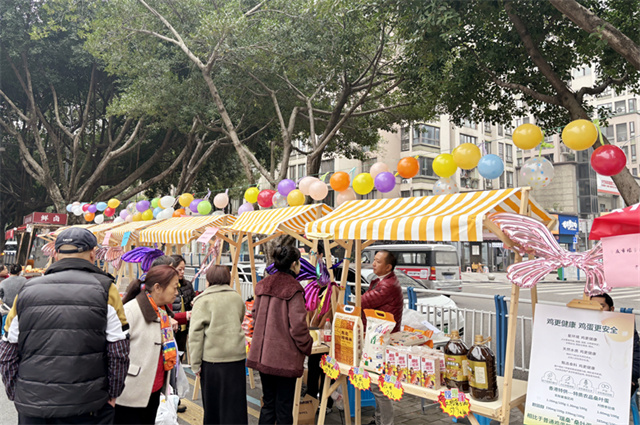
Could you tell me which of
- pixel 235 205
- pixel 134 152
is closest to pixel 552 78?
pixel 134 152

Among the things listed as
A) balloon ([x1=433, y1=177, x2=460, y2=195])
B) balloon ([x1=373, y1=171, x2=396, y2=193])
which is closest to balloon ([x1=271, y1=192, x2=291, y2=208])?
balloon ([x1=373, y1=171, x2=396, y2=193])

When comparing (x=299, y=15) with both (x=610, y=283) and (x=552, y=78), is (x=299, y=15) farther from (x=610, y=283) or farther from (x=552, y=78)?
(x=610, y=283)

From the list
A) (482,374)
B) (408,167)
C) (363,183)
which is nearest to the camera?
(482,374)

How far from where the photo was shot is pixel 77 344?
2.55 meters

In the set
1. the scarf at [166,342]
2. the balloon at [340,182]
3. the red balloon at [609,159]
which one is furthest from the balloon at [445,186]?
the scarf at [166,342]

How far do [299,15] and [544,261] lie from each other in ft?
36.3

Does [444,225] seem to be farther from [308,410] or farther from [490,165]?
[308,410]

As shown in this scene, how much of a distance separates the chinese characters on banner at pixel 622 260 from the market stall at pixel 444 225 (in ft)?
2.11

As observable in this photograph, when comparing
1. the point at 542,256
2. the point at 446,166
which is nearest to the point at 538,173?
the point at 446,166

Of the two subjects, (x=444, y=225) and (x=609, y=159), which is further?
(x=609, y=159)

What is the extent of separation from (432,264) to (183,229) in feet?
42.3

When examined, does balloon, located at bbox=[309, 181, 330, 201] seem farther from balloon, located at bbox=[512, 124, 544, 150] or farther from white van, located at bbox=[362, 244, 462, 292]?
white van, located at bbox=[362, 244, 462, 292]

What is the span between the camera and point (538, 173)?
4.85m

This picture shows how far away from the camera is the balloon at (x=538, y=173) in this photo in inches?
190
